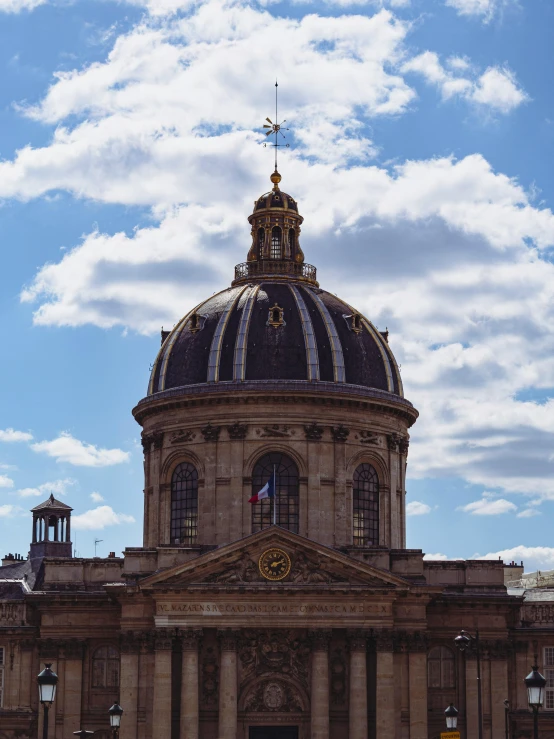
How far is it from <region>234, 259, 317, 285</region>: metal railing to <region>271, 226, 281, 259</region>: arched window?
890 millimetres

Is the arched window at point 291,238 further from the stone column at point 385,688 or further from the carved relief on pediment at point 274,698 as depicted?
the carved relief on pediment at point 274,698

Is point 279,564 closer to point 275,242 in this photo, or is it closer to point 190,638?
point 190,638

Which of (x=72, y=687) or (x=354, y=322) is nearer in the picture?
(x=72, y=687)

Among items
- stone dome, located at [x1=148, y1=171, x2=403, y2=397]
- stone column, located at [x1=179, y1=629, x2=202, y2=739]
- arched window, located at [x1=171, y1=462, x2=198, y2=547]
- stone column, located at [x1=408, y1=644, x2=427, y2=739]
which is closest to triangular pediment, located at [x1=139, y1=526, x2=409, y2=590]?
stone column, located at [x1=179, y1=629, x2=202, y2=739]

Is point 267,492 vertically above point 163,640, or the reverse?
point 267,492

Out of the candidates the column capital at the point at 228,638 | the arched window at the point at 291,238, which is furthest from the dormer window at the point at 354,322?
the column capital at the point at 228,638

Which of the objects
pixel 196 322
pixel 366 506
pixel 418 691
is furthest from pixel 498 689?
pixel 196 322

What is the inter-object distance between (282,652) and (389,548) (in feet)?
26.0

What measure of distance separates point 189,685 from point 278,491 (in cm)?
1245

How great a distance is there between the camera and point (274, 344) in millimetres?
80375

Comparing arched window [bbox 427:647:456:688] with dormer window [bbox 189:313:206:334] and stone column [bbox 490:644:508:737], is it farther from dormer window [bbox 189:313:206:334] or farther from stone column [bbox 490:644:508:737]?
dormer window [bbox 189:313:206:334]

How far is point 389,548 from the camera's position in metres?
76.4

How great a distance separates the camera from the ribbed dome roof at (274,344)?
8000 centimetres

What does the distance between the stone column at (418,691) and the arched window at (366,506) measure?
8.30m
